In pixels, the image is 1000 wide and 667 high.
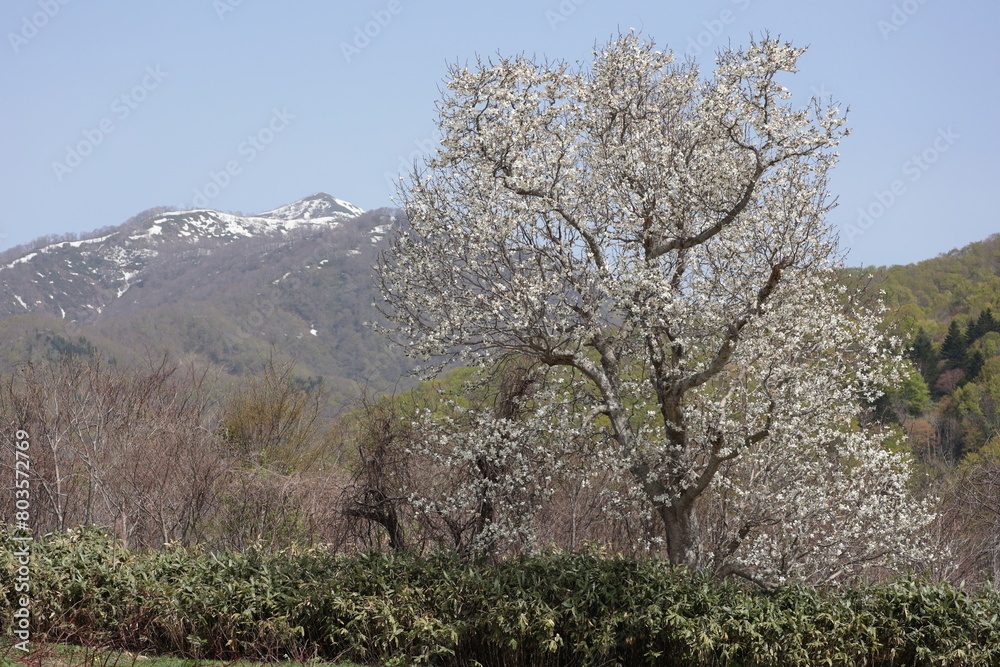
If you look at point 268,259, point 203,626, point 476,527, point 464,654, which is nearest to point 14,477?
point 203,626

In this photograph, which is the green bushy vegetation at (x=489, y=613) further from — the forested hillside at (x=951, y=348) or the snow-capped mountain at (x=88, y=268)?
the snow-capped mountain at (x=88, y=268)

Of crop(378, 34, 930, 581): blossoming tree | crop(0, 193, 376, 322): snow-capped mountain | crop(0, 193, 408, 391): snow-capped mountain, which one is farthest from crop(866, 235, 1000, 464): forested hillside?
crop(0, 193, 376, 322): snow-capped mountain

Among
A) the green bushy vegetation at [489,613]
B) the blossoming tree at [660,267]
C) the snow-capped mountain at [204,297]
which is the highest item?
the snow-capped mountain at [204,297]

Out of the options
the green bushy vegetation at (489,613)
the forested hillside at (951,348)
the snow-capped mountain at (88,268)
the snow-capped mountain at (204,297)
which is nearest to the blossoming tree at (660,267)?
the green bushy vegetation at (489,613)

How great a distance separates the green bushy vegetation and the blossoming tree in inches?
48.0

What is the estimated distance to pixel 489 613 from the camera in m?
7.35

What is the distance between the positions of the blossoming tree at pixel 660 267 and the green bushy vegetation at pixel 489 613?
122 centimetres

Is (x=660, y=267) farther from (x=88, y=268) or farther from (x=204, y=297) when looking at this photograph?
(x=88, y=268)

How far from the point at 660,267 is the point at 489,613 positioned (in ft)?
12.3

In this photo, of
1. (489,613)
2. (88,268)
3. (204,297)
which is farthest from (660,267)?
(88,268)

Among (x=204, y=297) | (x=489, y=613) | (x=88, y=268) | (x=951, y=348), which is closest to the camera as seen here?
(x=489, y=613)

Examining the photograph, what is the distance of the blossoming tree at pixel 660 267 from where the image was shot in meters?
7.73

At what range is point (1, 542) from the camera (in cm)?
927

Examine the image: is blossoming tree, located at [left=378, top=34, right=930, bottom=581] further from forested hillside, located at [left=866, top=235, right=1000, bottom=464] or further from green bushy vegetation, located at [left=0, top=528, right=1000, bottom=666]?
forested hillside, located at [left=866, top=235, right=1000, bottom=464]
